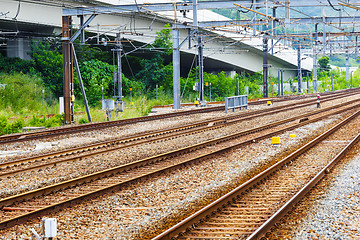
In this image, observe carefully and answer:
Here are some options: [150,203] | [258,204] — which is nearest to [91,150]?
[150,203]

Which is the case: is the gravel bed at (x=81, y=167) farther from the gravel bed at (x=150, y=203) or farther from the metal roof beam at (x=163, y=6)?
the metal roof beam at (x=163, y=6)

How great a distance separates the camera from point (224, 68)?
68.4 m

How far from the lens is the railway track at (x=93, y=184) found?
874cm

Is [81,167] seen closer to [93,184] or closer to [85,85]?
[93,184]

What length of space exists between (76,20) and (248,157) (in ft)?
97.9

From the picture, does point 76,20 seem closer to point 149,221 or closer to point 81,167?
point 81,167

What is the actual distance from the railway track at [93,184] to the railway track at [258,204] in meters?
2.51

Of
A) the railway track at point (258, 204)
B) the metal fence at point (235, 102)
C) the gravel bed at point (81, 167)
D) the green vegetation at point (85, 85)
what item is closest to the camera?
the railway track at point (258, 204)

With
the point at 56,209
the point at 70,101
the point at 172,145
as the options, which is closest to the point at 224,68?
the point at 70,101

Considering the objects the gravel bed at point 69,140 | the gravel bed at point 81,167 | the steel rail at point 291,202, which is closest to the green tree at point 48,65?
the gravel bed at point 69,140

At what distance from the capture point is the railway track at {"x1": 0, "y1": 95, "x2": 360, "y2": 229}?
8.74m

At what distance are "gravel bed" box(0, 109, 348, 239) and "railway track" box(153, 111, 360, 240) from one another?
1.63 ft

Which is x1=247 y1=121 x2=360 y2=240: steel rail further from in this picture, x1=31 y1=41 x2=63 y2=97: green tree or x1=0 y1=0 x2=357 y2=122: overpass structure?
Result: x1=31 y1=41 x2=63 y2=97: green tree

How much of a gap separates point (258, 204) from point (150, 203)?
2.03 m
